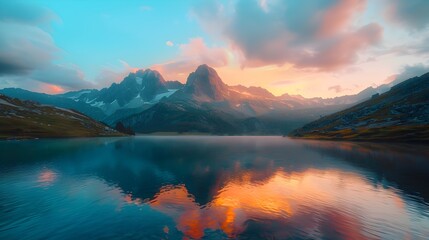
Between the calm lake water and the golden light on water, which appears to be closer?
the calm lake water

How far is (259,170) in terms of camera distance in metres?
81.0

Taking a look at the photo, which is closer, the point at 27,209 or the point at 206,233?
the point at 206,233

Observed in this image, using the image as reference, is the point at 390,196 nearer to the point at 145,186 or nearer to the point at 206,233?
the point at 206,233

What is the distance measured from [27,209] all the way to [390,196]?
62.9 meters

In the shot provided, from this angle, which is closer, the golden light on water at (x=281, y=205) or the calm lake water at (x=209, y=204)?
the calm lake water at (x=209, y=204)

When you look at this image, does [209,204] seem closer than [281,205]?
Yes

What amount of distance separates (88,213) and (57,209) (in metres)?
5.52

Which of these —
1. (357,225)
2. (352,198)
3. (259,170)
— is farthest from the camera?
(259,170)

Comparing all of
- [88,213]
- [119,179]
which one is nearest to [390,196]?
[88,213]

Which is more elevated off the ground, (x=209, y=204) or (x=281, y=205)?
(x=281, y=205)

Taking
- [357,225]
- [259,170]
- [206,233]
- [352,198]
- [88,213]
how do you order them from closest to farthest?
[206,233]
[357,225]
[88,213]
[352,198]
[259,170]

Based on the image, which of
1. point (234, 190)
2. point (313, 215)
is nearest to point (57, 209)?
point (234, 190)

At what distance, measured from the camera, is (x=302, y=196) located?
168 feet

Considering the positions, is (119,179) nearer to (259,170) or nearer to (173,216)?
(173,216)
